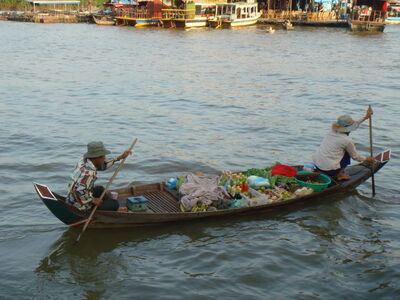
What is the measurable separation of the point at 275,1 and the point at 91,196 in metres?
53.9

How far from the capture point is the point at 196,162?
10.9 metres

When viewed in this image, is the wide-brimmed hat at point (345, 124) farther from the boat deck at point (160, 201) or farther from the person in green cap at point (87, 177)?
the person in green cap at point (87, 177)

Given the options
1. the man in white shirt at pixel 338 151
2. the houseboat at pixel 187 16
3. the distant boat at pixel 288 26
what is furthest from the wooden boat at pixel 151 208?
the distant boat at pixel 288 26

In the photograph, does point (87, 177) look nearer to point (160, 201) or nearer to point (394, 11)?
point (160, 201)

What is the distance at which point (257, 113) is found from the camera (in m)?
15.4

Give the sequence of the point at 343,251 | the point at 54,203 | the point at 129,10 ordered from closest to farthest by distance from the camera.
→ the point at 54,203 → the point at 343,251 → the point at 129,10

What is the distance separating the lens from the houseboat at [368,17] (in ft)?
143

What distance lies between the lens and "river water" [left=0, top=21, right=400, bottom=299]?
252 inches

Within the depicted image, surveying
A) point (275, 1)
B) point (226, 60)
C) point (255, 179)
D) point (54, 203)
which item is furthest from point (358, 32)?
point (54, 203)

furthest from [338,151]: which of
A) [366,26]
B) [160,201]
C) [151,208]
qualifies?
[366,26]

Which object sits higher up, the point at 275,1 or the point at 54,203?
the point at 275,1

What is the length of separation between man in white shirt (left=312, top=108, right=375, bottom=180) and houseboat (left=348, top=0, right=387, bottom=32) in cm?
3860

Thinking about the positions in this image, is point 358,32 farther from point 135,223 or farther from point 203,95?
point 135,223

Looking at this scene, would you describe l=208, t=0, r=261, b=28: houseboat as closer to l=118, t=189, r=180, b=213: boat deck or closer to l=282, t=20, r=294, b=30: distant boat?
l=282, t=20, r=294, b=30: distant boat
